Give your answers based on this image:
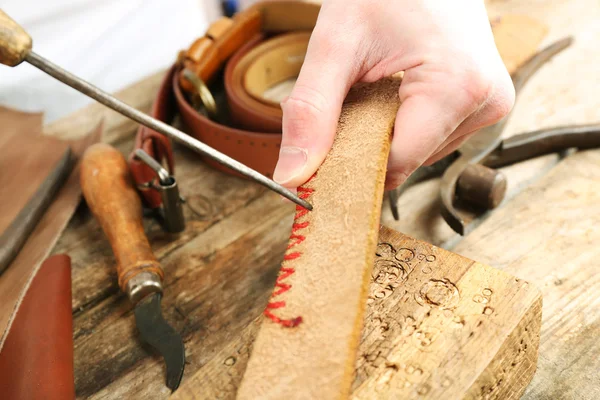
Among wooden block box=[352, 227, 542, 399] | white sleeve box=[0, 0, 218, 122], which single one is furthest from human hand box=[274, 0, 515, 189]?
white sleeve box=[0, 0, 218, 122]

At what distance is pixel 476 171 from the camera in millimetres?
797

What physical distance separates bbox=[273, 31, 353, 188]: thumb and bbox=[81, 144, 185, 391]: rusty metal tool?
0.21 metres

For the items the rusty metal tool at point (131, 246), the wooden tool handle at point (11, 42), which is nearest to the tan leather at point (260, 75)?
the rusty metal tool at point (131, 246)

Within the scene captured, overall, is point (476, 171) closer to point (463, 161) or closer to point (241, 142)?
point (463, 161)

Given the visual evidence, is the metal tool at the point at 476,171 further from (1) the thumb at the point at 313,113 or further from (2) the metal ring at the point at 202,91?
(2) the metal ring at the point at 202,91

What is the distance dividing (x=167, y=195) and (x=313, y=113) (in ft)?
0.93

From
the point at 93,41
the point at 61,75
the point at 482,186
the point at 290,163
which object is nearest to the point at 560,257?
the point at 482,186

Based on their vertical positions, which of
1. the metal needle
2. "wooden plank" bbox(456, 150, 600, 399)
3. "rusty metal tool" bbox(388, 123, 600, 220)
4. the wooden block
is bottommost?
"wooden plank" bbox(456, 150, 600, 399)

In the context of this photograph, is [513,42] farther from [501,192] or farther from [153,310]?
[153,310]

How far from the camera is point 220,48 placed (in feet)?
3.60

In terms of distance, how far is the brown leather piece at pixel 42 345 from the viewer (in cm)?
55

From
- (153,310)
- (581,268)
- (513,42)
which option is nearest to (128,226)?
(153,310)

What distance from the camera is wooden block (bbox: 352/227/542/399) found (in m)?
0.48

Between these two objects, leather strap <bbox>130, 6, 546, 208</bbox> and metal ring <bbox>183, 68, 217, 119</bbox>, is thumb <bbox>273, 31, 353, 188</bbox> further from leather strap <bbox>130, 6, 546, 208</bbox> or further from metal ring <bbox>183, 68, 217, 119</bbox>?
metal ring <bbox>183, 68, 217, 119</bbox>
